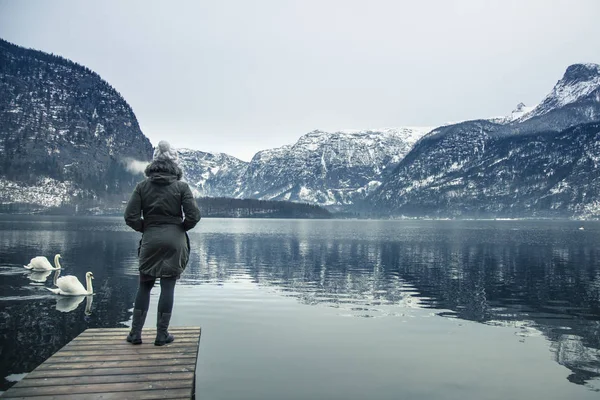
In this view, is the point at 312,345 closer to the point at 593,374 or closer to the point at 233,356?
the point at 233,356

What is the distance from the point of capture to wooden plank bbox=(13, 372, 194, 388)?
9.38 m

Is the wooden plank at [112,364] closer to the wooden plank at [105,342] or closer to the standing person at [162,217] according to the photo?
the wooden plank at [105,342]

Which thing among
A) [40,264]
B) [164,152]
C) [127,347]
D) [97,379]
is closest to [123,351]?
[127,347]

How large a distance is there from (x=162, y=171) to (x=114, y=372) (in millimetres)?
4758

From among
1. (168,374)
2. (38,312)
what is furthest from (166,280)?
(38,312)

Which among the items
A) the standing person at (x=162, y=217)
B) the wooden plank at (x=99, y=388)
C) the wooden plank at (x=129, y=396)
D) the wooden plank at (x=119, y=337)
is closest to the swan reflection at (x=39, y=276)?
the wooden plank at (x=119, y=337)

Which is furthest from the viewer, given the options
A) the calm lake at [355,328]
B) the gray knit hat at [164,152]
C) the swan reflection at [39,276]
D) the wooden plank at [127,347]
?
the swan reflection at [39,276]

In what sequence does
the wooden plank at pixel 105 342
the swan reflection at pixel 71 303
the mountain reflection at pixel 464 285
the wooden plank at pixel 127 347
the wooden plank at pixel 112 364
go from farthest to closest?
the swan reflection at pixel 71 303 → the mountain reflection at pixel 464 285 → the wooden plank at pixel 105 342 → the wooden plank at pixel 127 347 → the wooden plank at pixel 112 364

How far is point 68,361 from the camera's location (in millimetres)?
10828

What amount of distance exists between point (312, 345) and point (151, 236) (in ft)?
35.8

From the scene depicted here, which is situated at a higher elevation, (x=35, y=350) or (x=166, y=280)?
(x=166, y=280)

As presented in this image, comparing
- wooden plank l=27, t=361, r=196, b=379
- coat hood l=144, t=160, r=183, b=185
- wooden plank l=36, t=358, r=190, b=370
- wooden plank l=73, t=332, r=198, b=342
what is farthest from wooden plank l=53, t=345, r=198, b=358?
coat hood l=144, t=160, r=183, b=185

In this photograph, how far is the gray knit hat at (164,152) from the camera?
454 inches

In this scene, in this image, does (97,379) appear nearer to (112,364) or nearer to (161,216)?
(112,364)
